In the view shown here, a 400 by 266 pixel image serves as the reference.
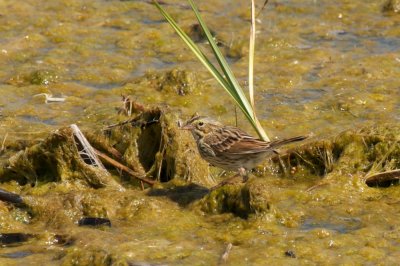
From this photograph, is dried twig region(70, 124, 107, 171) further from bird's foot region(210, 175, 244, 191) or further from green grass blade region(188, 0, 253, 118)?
green grass blade region(188, 0, 253, 118)

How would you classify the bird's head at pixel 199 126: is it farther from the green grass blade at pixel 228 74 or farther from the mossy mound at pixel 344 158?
the mossy mound at pixel 344 158

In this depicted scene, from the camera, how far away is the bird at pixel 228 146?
330 inches

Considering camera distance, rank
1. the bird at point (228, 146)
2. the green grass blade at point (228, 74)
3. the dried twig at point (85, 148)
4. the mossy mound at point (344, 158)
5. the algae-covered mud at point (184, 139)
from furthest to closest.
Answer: the mossy mound at point (344, 158) → the dried twig at point (85, 148) → the bird at point (228, 146) → the green grass blade at point (228, 74) → the algae-covered mud at point (184, 139)

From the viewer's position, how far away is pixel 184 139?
877 cm

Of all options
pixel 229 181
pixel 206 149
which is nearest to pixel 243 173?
pixel 229 181

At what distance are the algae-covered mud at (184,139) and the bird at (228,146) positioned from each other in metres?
0.14

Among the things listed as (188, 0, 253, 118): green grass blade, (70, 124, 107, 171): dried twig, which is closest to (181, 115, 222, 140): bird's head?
(188, 0, 253, 118): green grass blade

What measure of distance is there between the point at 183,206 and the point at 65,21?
552 cm

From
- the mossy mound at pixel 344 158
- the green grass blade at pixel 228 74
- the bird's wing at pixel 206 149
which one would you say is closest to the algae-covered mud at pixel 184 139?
the mossy mound at pixel 344 158

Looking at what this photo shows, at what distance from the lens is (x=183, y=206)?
802 cm

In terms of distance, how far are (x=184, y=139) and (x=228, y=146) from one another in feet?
1.61

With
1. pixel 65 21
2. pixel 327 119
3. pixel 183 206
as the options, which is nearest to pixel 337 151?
pixel 327 119

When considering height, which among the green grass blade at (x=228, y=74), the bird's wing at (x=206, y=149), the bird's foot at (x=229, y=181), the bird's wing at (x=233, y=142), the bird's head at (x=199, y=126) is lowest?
the bird's foot at (x=229, y=181)

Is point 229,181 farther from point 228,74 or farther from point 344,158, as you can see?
point 344,158
